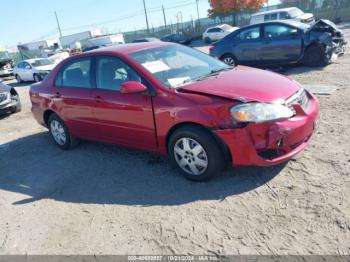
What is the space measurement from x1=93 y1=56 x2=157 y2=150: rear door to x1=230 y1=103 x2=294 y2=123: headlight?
44.7 inches

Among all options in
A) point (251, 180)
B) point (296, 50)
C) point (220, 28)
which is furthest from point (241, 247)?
point (220, 28)

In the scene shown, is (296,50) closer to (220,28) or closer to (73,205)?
(73,205)

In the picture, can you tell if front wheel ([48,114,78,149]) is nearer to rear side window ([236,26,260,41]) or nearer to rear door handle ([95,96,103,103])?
rear door handle ([95,96,103,103])

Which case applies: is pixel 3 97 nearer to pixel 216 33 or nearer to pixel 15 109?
pixel 15 109

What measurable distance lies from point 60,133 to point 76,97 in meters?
1.05

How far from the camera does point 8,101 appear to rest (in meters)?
9.96

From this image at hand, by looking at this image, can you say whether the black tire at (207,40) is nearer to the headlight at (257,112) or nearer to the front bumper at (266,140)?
the front bumper at (266,140)

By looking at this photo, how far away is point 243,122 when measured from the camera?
143 inches

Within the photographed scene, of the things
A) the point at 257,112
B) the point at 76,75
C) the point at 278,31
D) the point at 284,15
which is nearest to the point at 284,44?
the point at 278,31

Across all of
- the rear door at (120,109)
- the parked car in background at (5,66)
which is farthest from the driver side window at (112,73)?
the parked car in background at (5,66)

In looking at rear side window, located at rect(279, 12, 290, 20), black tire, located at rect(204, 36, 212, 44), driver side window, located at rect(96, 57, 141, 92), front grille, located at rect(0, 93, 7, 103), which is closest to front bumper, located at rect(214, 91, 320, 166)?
driver side window, located at rect(96, 57, 141, 92)

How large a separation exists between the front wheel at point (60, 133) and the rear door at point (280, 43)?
23.0 feet

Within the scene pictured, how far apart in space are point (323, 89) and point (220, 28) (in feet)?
85.9

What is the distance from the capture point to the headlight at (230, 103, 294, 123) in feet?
11.9
